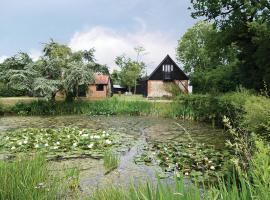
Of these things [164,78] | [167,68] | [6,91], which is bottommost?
[6,91]

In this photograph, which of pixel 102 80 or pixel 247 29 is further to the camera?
pixel 102 80

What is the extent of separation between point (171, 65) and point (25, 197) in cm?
4319

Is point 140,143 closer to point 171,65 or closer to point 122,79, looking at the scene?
point 171,65

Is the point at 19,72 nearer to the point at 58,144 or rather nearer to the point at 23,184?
the point at 58,144

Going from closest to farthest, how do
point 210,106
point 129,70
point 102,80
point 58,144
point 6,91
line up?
point 58,144, point 210,106, point 6,91, point 102,80, point 129,70

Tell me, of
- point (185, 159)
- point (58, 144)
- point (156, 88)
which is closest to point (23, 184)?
point (185, 159)

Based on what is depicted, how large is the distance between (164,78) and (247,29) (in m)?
26.4

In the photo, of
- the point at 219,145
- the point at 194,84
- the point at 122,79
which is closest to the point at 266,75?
the point at 219,145

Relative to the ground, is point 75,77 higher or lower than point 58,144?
higher

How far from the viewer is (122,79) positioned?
64.8 metres

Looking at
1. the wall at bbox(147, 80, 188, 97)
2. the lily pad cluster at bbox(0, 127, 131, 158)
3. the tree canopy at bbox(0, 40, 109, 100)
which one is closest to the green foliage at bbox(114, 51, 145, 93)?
the wall at bbox(147, 80, 188, 97)

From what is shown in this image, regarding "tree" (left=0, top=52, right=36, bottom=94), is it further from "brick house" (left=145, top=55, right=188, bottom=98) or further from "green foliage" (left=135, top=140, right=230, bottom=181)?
"brick house" (left=145, top=55, right=188, bottom=98)

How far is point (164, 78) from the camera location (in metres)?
46.1

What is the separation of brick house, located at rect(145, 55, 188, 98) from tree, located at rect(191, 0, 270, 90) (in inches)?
937
